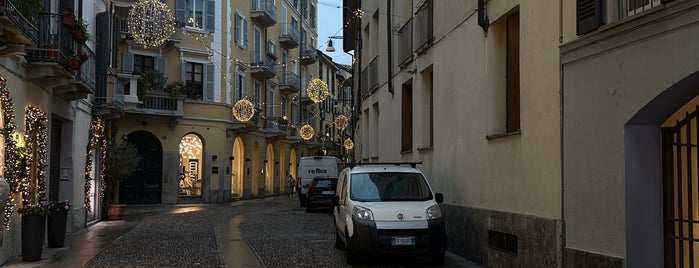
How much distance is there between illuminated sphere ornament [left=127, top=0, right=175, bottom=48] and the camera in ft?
62.8

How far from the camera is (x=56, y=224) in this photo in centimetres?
1455

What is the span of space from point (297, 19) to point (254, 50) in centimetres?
1333

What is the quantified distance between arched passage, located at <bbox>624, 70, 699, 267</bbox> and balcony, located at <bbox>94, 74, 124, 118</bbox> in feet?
54.4

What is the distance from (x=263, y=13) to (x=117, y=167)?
22477 millimetres

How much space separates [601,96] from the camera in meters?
8.02

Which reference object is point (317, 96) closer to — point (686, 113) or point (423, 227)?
point (423, 227)

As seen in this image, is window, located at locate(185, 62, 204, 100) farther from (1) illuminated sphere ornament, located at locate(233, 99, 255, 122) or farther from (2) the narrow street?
(2) the narrow street

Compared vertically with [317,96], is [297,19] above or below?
above

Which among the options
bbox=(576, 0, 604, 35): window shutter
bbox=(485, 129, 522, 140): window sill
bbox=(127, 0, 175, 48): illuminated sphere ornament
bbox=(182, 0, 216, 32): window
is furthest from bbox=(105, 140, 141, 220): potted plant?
bbox=(576, 0, 604, 35): window shutter

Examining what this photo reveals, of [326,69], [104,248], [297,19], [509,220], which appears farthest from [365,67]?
[326,69]

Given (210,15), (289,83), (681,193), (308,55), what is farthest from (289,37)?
(681,193)

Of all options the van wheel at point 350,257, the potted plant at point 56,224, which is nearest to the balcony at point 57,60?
the potted plant at point 56,224

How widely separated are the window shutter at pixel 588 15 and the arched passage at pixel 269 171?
43.0 metres

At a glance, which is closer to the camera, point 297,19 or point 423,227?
point 423,227
